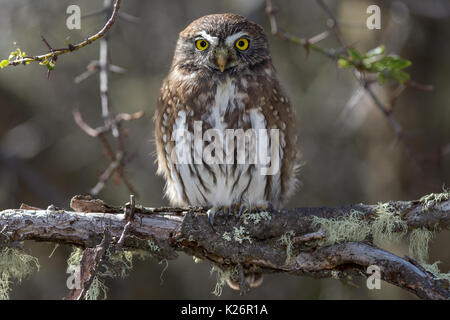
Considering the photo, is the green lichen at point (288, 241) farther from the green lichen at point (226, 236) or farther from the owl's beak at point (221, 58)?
the owl's beak at point (221, 58)

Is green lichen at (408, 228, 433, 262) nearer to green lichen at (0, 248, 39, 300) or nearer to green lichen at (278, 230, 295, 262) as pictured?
green lichen at (278, 230, 295, 262)

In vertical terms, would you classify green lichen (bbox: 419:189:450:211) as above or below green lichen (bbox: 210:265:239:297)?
above

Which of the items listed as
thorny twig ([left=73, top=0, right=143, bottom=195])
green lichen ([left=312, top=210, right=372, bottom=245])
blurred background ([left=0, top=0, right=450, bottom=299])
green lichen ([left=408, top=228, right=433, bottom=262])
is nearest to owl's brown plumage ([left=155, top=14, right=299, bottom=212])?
thorny twig ([left=73, top=0, right=143, bottom=195])

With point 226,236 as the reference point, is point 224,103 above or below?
above

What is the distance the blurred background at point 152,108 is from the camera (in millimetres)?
5824

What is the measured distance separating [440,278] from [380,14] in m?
3.80

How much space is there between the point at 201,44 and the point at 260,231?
1.45 metres

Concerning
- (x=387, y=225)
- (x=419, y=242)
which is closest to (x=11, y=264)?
(x=387, y=225)

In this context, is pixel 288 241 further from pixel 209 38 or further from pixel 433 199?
pixel 209 38


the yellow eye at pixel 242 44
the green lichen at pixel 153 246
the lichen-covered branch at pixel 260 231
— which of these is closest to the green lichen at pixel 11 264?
the lichen-covered branch at pixel 260 231

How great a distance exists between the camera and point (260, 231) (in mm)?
3559

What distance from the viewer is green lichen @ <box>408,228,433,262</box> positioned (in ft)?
11.2

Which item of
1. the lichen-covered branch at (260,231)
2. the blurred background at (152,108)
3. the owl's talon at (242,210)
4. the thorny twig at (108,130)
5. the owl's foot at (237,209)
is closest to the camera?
the lichen-covered branch at (260,231)
